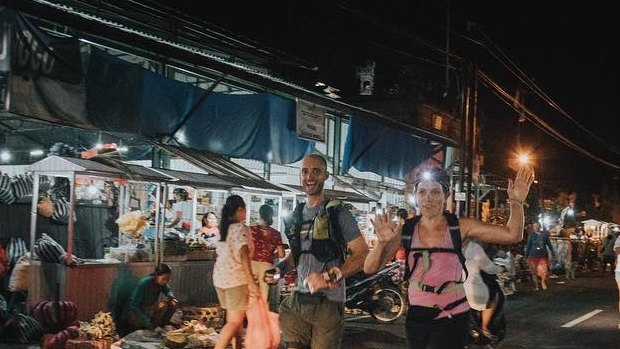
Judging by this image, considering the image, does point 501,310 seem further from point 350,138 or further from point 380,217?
point 350,138

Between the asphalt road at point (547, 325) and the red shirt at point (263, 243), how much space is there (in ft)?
6.47

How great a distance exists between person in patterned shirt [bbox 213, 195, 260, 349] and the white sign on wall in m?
6.32

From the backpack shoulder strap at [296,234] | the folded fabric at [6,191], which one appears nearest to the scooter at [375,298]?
the folded fabric at [6,191]

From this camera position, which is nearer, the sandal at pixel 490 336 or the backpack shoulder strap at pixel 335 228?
the backpack shoulder strap at pixel 335 228

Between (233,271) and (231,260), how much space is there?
0.14 metres

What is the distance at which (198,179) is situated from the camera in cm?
1207

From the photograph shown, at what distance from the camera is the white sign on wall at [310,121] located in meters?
14.5

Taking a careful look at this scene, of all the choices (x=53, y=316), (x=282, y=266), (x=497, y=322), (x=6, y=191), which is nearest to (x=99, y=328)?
(x=53, y=316)

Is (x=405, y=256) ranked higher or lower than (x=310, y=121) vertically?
lower

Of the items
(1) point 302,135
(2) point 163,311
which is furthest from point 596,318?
(2) point 163,311

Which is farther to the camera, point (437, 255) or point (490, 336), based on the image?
point (490, 336)

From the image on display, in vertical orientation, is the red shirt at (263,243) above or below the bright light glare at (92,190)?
below

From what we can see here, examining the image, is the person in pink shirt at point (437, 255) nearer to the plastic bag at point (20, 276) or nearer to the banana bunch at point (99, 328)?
the banana bunch at point (99, 328)

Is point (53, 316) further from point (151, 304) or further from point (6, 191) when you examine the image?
point (6, 191)
